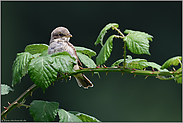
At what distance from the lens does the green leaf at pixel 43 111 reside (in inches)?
38.4

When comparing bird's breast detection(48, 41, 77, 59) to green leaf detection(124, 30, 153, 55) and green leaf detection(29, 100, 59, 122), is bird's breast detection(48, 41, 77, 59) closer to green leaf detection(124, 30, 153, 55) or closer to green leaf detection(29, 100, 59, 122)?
green leaf detection(29, 100, 59, 122)

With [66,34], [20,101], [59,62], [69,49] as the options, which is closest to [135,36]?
[59,62]

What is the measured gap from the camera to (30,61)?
98 centimetres

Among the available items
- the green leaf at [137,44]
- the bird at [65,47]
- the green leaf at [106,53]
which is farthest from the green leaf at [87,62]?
the bird at [65,47]

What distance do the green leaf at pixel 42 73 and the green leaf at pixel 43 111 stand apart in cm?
19

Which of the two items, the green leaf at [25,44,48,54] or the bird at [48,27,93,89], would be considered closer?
the green leaf at [25,44,48,54]

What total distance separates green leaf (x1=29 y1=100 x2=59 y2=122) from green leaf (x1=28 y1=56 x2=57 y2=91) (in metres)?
0.19

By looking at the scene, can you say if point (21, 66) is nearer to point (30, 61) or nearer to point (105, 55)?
point (30, 61)

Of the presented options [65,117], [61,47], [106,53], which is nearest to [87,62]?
[106,53]

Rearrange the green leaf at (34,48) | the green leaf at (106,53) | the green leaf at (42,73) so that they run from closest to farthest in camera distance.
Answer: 1. the green leaf at (42,73)
2. the green leaf at (106,53)
3. the green leaf at (34,48)

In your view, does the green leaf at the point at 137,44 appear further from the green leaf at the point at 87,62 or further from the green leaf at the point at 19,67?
the green leaf at the point at 19,67

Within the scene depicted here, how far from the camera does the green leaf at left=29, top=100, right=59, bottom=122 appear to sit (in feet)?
3.20

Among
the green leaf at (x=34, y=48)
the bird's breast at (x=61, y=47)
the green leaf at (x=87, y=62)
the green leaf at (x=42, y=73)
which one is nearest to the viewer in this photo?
the green leaf at (x=42, y=73)

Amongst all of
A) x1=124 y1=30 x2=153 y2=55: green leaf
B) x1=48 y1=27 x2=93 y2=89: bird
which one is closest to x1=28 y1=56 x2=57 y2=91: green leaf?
x1=124 y1=30 x2=153 y2=55: green leaf
